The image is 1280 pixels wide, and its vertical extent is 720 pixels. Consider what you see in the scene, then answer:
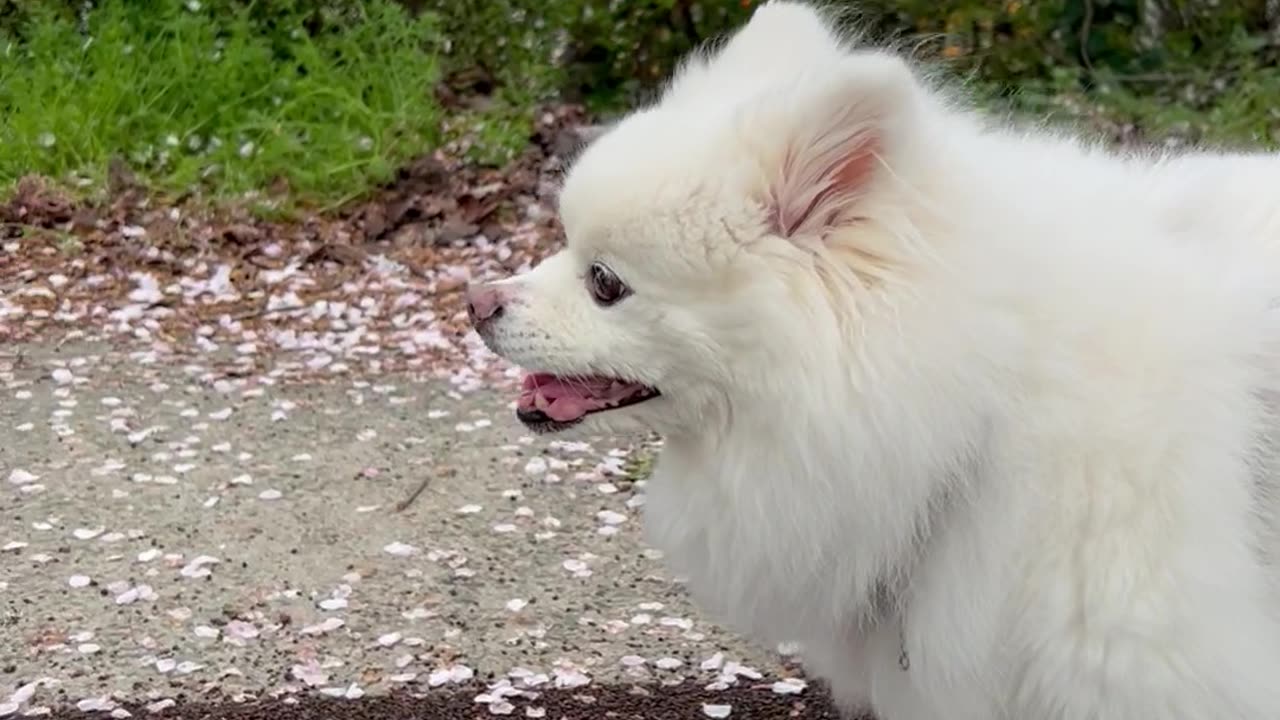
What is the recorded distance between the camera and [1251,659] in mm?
1904

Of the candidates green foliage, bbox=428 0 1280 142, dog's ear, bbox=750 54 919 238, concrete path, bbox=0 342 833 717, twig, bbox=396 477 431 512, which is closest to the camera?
dog's ear, bbox=750 54 919 238

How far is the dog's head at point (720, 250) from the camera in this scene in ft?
6.33

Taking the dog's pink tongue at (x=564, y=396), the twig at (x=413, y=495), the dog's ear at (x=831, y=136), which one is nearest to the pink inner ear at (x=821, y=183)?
the dog's ear at (x=831, y=136)

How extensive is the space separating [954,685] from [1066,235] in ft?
2.06

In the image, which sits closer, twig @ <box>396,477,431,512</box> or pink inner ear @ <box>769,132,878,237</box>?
pink inner ear @ <box>769,132,878,237</box>

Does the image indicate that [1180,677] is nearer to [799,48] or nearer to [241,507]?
[799,48]

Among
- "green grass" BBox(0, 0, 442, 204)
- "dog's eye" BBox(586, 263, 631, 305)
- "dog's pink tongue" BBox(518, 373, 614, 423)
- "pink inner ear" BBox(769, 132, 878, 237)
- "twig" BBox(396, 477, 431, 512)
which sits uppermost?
"pink inner ear" BBox(769, 132, 878, 237)

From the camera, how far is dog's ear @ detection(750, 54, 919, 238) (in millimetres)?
1855

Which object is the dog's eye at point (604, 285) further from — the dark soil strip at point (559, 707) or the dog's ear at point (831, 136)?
the dark soil strip at point (559, 707)

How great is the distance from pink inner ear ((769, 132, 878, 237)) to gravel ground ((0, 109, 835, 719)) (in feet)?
4.23

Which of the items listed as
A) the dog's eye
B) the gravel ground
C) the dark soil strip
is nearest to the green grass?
the gravel ground

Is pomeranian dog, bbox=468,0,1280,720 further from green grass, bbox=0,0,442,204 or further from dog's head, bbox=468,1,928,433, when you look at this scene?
green grass, bbox=0,0,442,204

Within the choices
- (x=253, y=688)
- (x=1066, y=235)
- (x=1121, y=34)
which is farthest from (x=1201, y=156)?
(x=1121, y=34)

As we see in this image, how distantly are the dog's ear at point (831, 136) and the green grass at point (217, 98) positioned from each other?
4.21 meters
